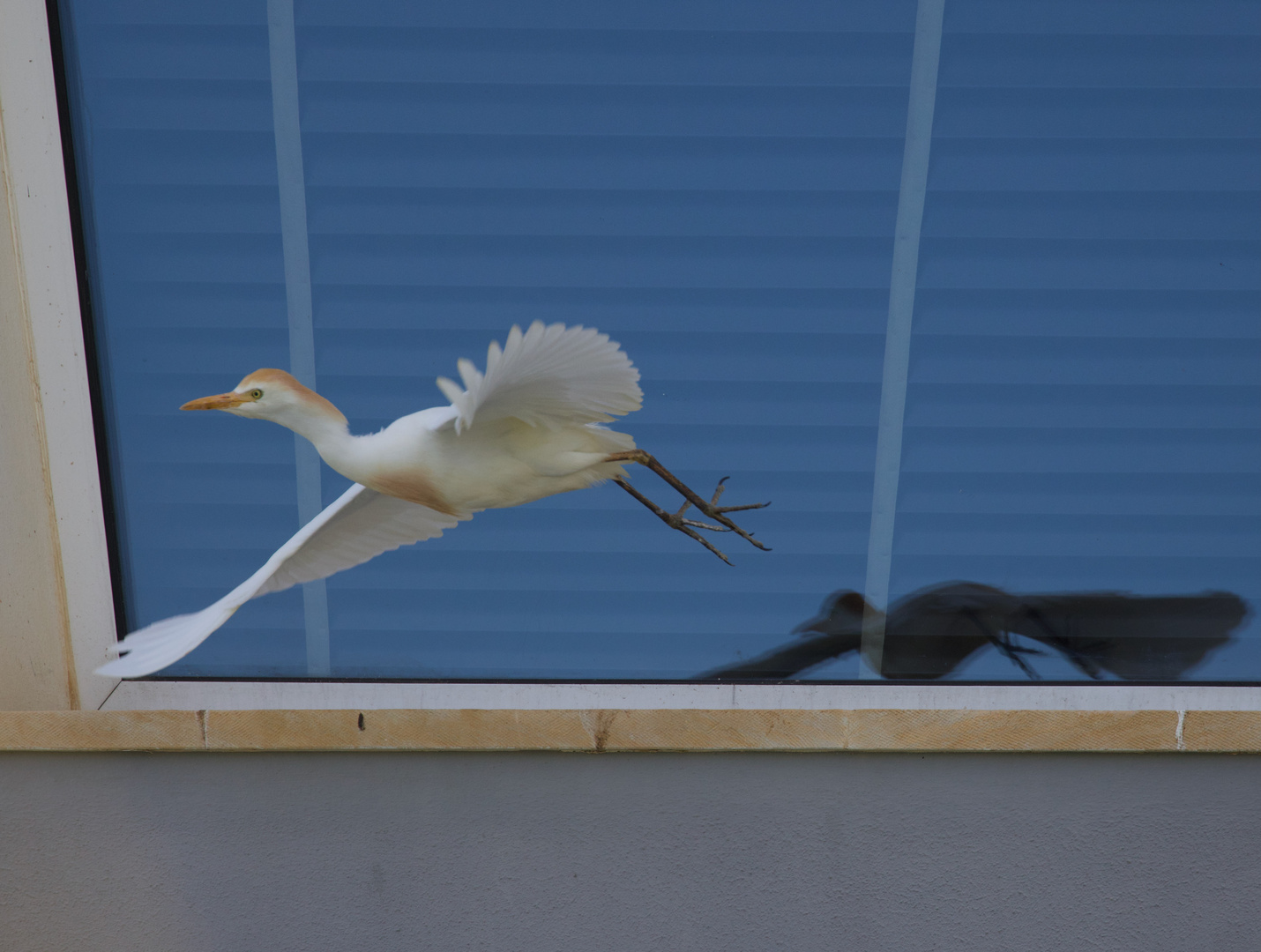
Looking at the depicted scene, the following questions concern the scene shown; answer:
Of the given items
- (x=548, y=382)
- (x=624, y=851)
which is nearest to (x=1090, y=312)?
(x=548, y=382)

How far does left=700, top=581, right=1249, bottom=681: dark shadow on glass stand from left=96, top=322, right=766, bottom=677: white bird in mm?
432

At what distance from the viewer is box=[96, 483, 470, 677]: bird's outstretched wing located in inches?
44.4

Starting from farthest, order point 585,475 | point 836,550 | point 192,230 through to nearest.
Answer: point 836,550 < point 192,230 < point 585,475

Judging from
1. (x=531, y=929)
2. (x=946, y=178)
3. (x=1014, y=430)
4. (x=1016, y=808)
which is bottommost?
(x=531, y=929)

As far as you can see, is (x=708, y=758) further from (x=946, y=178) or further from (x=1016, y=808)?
(x=946, y=178)

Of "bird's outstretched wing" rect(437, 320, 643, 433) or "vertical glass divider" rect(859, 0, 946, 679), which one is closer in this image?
"bird's outstretched wing" rect(437, 320, 643, 433)

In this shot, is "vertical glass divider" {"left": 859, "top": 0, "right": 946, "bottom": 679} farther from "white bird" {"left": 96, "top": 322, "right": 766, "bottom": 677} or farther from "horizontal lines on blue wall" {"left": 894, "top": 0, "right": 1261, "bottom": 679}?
"white bird" {"left": 96, "top": 322, "right": 766, "bottom": 677}

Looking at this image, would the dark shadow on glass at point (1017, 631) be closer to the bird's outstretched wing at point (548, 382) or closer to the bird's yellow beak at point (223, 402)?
the bird's outstretched wing at point (548, 382)

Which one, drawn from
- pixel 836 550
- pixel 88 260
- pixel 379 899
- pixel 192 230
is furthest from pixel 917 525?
pixel 88 260

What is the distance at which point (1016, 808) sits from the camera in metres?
1.49

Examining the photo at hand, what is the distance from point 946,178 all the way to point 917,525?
1.80 ft

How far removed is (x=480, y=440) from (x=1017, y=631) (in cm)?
101

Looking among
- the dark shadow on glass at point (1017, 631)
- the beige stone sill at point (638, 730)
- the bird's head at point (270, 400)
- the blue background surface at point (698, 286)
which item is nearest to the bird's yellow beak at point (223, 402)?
the bird's head at point (270, 400)

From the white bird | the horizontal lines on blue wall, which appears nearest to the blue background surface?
the horizontal lines on blue wall
